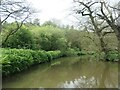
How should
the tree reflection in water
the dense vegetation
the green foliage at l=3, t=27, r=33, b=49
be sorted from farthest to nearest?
the green foliage at l=3, t=27, r=33, b=49
the dense vegetation
the tree reflection in water

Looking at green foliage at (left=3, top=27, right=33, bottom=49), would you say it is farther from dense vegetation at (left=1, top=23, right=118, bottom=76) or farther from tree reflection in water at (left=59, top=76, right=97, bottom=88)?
tree reflection in water at (left=59, top=76, right=97, bottom=88)

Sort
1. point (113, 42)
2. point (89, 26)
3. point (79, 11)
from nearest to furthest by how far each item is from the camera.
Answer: point (79, 11)
point (113, 42)
point (89, 26)

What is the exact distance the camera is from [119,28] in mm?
10984

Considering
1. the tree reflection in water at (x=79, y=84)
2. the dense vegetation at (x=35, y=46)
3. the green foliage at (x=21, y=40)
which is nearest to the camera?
the tree reflection in water at (x=79, y=84)

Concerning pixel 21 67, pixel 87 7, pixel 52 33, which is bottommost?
pixel 21 67

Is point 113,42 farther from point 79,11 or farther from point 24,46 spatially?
point 24,46

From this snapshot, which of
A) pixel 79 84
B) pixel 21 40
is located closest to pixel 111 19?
pixel 79 84

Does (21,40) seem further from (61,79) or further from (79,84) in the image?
(79,84)

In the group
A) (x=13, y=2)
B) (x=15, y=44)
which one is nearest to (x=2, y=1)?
(x=13, y=2)

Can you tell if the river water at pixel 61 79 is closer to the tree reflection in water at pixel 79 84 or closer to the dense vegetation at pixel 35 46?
the tree reflection in water at pixel 79 84

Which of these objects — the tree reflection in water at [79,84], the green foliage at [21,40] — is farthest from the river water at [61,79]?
the green foliage at [21,40]

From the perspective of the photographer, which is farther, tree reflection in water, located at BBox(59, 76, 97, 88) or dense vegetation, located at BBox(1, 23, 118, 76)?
dense vegetation, located at BBox(1, 23, 118, 76)

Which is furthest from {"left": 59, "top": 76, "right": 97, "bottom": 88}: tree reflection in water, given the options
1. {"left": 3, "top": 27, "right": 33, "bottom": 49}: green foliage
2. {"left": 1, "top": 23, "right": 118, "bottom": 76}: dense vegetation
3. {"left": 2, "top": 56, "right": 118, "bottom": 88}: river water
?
{"left": 3, "top": 27, "right": 33, "bottom": 49}: green foliage

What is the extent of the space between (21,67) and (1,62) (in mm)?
3375
